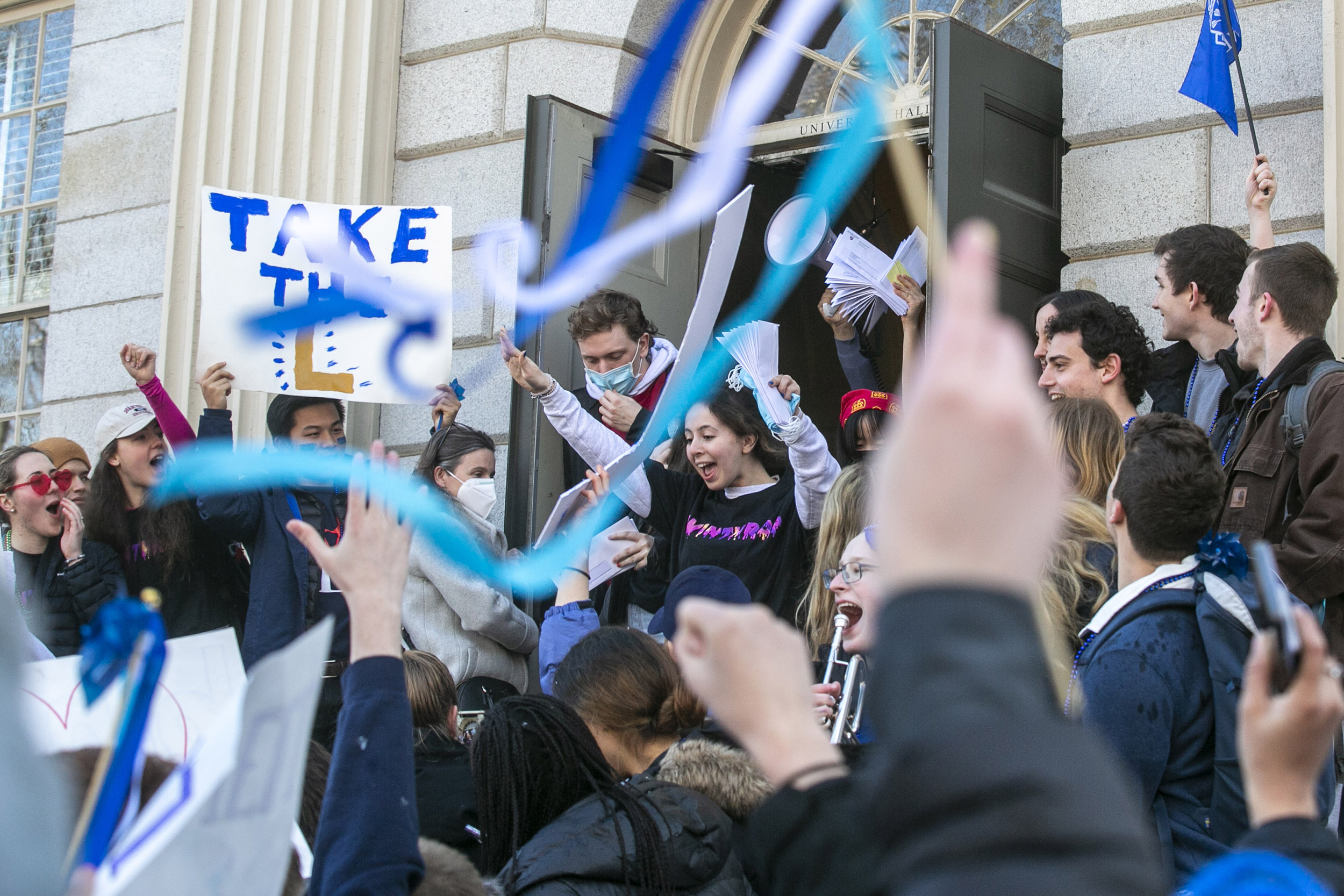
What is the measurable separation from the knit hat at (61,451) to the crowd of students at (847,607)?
0.02 meters

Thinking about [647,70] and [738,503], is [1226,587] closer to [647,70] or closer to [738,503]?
[647,70]

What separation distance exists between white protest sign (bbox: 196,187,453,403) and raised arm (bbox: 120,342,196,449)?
280mm

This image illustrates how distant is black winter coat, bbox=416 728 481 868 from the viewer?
3.16m

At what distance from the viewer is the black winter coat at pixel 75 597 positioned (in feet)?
16.3

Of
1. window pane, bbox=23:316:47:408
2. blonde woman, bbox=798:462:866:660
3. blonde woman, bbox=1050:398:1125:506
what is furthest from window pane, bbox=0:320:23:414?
blonde woman, bbox=1050:398:1125:506

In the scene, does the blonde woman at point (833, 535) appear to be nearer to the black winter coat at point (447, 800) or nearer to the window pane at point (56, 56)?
the black winter coat at point (447, 800)

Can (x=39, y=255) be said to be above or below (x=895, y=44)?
below

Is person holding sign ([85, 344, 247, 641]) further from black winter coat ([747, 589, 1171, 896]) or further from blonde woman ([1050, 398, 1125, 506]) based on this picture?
black winter coat ([747, 589, 1171, 896])

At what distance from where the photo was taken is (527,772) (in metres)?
2.80

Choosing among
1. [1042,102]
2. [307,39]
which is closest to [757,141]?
[1042,102]

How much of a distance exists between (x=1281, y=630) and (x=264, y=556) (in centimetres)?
409

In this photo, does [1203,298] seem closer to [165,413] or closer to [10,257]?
[165,413]

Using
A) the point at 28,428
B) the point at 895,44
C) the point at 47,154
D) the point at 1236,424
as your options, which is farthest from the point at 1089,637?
the point at 47,154

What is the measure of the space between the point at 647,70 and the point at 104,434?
8.68ft
